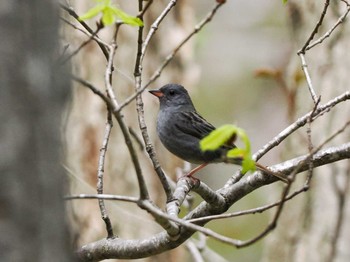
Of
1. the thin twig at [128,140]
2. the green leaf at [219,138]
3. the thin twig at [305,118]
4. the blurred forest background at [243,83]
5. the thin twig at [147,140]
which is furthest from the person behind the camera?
the blurred forest background at [243,83]

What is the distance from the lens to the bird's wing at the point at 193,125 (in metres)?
5.08

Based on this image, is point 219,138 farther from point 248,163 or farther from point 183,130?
point 183,130

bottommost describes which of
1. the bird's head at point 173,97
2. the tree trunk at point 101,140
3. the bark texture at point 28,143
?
the bark texture at point 28,143

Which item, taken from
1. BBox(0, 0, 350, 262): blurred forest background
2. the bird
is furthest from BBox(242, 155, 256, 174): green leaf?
the bird

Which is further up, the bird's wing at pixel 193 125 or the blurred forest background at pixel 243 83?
the blurred forest background at pixel 243 83

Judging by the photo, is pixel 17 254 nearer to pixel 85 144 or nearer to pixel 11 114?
pixel 11 114

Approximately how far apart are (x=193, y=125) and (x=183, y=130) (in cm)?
8

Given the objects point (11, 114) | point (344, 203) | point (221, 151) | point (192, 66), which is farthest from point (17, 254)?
point (192, 66)

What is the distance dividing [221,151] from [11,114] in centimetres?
293

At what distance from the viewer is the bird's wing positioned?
5.08 metres

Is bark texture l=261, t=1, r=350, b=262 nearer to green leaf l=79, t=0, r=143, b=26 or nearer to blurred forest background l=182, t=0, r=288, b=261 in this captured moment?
green leaf l=79, t=0, r=143, b=26

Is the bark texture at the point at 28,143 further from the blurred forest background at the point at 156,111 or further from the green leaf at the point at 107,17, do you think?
the green leaf at the point at 107,17

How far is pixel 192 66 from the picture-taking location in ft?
27.7

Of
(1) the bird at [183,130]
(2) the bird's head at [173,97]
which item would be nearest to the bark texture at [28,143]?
(1) the bird at [183,130]
